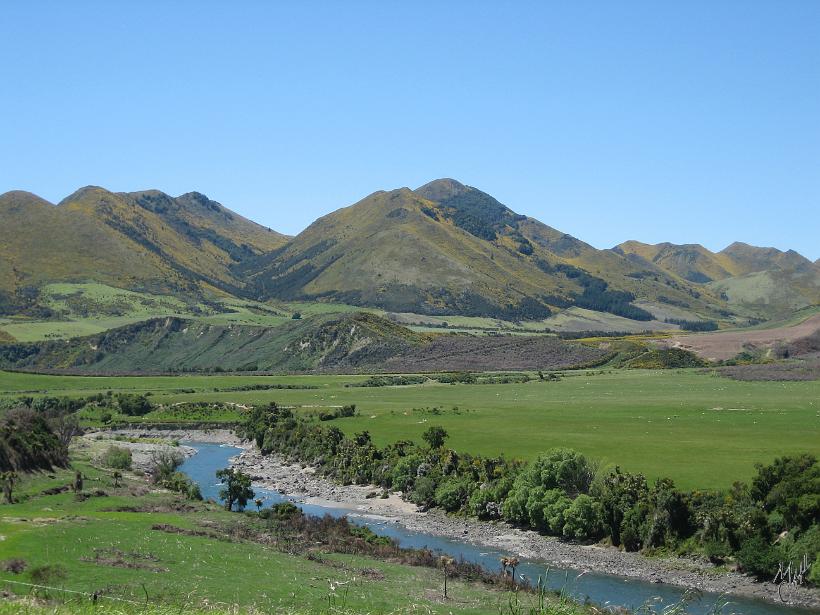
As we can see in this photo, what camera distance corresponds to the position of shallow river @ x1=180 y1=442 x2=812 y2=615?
43.1 meters

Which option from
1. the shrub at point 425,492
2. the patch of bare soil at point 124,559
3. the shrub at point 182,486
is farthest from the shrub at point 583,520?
the patch of bare soil at point 124,559

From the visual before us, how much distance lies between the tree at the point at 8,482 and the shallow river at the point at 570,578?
16748 mm

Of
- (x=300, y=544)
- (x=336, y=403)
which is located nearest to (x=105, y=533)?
(x=300, y=544)

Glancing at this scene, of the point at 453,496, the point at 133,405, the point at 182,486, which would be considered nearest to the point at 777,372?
the point at 133,405

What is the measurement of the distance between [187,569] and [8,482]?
23.4 metres

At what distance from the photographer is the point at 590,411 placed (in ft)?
367

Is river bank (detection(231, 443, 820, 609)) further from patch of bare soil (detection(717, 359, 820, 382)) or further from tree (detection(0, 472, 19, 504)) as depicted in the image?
patch of bare soil (detection(717, 359, 820, 382))

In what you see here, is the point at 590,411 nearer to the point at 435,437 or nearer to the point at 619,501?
the point at 435,437

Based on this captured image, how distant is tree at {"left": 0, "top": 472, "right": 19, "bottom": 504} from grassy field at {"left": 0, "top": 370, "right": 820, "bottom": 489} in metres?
40.4

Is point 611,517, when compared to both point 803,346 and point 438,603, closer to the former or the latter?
point 438,603

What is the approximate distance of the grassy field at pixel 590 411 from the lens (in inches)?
2992

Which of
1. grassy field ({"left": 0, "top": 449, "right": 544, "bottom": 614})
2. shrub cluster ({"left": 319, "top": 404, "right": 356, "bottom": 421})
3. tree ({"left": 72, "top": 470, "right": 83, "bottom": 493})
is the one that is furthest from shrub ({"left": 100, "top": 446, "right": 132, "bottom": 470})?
shrub cluster ({"left": 319, "top": 404, "right": 356, "bottom": 421})

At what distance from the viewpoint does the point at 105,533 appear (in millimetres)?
45250

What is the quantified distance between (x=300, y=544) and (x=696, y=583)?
21.1 metres
